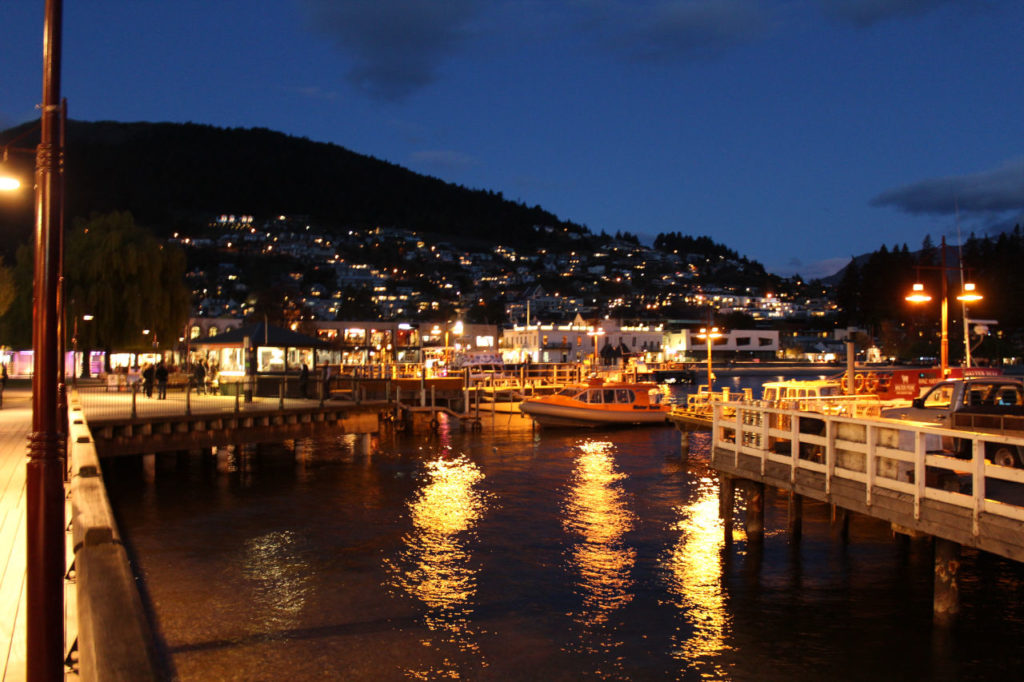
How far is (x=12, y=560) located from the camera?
9938 millimetres

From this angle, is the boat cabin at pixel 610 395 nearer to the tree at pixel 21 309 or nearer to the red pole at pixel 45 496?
the red pole at pixel 45 496

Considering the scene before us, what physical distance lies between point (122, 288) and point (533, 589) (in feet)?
147

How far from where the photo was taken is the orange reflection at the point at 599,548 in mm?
13523

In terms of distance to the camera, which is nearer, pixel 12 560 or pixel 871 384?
pixel 12 560

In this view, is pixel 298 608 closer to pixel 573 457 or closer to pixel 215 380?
pixel 573 457

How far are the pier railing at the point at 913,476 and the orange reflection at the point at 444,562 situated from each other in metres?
6.24

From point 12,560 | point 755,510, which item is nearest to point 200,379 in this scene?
point 755,510

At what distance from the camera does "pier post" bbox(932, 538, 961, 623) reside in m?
11.8

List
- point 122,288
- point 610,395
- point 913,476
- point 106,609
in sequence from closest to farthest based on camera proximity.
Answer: point 106,609
point 913,476
point 610,395
point 122,288

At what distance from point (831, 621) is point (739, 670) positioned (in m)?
2.81

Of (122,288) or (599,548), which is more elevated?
(122,288)

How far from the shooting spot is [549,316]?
195000 millimetres

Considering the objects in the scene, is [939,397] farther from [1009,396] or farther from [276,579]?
[276,579]

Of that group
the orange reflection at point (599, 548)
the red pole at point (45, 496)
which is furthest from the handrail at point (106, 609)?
the orange reflection at point (599, 548)
